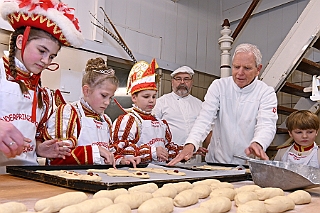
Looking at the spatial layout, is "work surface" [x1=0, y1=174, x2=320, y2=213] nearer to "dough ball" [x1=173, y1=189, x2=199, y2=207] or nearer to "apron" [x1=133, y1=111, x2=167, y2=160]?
"dough ball" [x1=173, y1=189, x2=199, y2=207]

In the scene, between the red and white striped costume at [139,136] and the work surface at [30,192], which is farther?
the red and white striped costume at [139,136]

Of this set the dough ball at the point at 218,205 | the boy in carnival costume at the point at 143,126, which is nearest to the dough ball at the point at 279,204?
the dough ball at the point at 218,205

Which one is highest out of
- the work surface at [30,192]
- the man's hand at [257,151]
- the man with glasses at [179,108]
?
the man with glasses at [179,108]

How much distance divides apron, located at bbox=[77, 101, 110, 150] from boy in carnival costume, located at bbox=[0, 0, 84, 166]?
0.83ft

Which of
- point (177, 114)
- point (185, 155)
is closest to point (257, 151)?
point (185, 155)

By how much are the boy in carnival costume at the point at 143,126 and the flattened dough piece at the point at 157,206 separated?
3.94 feet

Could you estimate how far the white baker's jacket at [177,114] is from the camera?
3387 millimetres

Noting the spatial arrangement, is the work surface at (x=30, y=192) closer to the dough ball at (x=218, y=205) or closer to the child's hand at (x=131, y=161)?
the dough ball at (x=218, y=205)

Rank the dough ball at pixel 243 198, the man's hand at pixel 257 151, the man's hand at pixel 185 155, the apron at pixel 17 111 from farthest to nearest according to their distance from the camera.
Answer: the man's hand at pixel 185 155 < the man's hand at pixel 257 151 < the apron at pixel 17 111 < the dough ball at pixel 243 198

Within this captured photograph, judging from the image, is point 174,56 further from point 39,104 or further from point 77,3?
point 39,104

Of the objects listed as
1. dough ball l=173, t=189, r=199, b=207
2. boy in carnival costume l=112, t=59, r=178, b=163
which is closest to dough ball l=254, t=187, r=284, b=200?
dough ball l=173, t=189, r=199, b=207

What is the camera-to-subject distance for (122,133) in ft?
7.29

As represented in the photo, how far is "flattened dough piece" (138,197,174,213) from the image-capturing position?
82cm

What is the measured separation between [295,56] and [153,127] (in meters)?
1.44
